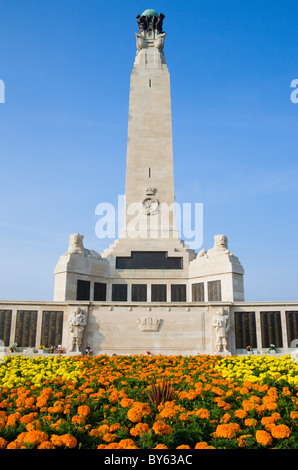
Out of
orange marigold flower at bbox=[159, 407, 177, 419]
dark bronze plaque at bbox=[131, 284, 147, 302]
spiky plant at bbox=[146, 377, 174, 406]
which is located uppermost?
dark bronze plaque at bbox=[131, 284, 147, 302]

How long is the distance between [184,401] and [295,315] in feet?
60.8

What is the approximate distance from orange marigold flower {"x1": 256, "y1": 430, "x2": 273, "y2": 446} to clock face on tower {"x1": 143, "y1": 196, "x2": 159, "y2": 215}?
28.5 metres

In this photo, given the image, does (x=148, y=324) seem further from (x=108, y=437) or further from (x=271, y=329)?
(x=108, y=437)

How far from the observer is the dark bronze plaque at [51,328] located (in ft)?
76.2

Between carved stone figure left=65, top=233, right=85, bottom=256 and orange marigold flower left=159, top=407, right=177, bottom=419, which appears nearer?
orange marigold flower left=159, top=407, right=177, bottom=419

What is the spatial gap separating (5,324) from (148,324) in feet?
28.9

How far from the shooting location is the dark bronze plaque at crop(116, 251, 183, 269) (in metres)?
31.3

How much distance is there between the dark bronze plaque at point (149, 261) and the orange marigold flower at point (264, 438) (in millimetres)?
25870

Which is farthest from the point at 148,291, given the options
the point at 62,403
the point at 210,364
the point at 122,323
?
the point at 62,403

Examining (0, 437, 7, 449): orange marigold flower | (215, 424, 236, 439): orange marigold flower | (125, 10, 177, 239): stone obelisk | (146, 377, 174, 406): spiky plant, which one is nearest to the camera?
(0, 437, 7, 449): orange marigold flower

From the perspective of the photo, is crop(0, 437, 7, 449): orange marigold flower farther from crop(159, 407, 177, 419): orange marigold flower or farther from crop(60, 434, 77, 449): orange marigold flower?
crop(159, 407, 177, 419): orange marigold flower

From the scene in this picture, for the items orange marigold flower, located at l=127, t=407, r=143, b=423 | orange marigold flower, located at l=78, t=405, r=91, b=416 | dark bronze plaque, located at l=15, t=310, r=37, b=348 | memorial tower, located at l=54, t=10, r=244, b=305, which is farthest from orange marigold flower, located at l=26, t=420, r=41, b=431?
memorial tower, located at l=54, t=10, r=244, b=305
